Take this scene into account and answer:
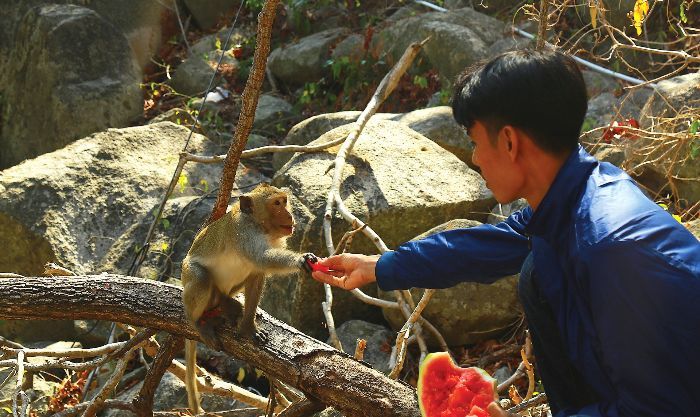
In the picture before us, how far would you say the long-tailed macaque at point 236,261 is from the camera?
4648mm

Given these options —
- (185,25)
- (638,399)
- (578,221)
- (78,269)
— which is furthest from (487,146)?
(185,25)

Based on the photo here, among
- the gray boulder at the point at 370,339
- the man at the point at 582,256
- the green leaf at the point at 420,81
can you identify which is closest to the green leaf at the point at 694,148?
the gray boulder at the point at 370,339

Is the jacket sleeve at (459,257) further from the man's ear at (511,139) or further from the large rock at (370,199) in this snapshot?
the large rock at (370,199)

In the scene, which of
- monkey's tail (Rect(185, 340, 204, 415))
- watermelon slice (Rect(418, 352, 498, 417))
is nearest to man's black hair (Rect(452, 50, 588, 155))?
watermelon slice (Rect(418, 352, 498, 417))

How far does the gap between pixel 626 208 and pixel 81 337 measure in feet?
21.9

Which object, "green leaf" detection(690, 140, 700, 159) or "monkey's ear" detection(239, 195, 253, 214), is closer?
"monkey's ear" detection(239, 195, 253, 214)

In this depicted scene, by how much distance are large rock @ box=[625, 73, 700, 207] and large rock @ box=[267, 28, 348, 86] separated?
575cm

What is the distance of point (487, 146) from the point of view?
2.73 m

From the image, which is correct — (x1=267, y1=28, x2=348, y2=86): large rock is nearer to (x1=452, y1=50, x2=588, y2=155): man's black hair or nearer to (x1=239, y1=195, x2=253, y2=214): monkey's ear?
(x1=239, y1=195, x2=253, y2=214): monkey's ear

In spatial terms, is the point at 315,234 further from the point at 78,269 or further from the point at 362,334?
the point at 78,269

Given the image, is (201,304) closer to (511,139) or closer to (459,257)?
(459,257)

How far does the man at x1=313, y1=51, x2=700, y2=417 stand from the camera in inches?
90.7

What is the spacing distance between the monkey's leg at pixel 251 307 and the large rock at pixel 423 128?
13.8ft

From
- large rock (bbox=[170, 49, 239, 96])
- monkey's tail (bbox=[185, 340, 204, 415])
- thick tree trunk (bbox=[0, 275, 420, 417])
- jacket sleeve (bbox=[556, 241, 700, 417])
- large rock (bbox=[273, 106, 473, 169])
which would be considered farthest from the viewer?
large rock (bbox=[170, 49, 239, 96])
